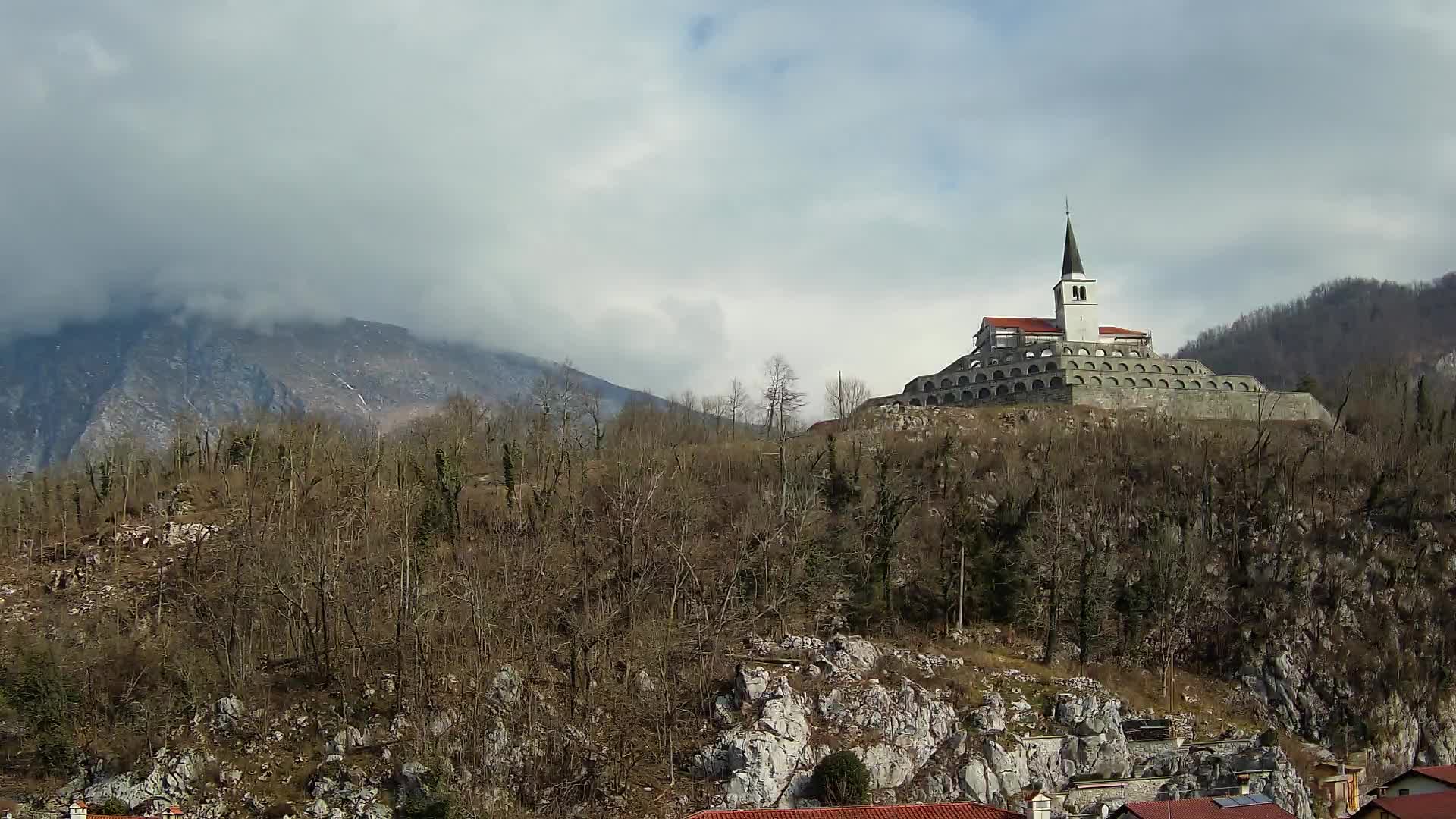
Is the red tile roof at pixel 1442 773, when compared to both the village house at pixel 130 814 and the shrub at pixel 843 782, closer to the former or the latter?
the shrub at pixel 843 782

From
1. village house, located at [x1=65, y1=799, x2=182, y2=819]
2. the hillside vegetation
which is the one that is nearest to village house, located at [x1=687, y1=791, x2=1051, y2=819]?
the hillside vegetation

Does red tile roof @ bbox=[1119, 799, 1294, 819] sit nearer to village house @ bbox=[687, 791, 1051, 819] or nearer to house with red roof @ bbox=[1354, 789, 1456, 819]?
village house @ bbox=[687, 791, 1051, 819]

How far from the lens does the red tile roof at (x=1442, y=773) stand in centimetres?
3934

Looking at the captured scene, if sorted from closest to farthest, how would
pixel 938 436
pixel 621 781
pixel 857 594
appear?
pixel 621 781 → pixel 857 594 → pixel 938 436

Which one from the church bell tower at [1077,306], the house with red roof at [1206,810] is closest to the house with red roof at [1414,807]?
the house with red roof at [1206,810]

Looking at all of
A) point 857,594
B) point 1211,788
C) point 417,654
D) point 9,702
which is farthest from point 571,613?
point 1211,788

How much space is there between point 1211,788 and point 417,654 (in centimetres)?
2761

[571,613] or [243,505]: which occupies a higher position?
[243,505]

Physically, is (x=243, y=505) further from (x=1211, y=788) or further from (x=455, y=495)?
(x=1211, y=788)

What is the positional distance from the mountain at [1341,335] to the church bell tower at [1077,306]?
46.8m

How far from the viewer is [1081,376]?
81688 mm

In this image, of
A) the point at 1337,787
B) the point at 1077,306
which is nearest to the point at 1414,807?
the point at 1337,787

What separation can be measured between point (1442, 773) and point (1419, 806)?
629 centimetres

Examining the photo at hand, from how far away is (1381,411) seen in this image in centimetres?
7406
